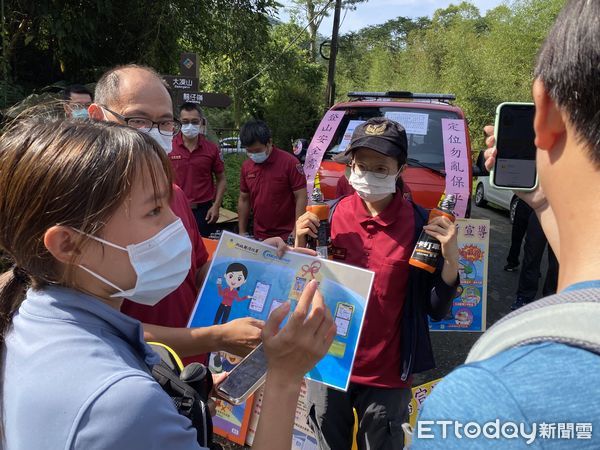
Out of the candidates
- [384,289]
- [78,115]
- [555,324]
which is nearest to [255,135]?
[384,289]

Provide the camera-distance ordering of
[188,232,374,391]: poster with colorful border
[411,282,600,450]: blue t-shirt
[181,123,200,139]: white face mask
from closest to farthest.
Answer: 1. [411,282,600,450]: blue t-shirt
2. [188,232,374,391]: poster with colorful border
3. [181,123,200,139]: white face mask

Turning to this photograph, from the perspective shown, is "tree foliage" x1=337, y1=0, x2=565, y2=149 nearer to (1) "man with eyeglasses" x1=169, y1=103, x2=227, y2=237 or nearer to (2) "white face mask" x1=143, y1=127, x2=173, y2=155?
(1) "man with eyeglasses" x1=169, y1=103, x2=227, y2=237

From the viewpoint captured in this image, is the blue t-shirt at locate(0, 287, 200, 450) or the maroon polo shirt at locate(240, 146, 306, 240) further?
the maroon polo shirt at locate(240, 146, 306, 240)

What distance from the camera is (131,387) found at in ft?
2.42

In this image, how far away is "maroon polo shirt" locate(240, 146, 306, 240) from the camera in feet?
13.3

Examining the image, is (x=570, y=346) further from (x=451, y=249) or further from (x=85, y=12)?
(x=85, y=12)

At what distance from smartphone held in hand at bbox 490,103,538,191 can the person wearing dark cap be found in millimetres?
524

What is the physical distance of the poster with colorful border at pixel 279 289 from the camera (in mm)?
1581

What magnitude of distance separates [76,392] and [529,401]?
2.18 feet

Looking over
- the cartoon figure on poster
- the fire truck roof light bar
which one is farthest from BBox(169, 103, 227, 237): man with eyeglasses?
the cartoon figure on poster

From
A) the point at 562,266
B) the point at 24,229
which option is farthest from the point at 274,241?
the point at 562,266

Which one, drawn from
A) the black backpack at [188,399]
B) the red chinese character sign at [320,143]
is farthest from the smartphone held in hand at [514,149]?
the red chinese character sign at [320,143]

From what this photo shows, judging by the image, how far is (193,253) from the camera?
1.77 m

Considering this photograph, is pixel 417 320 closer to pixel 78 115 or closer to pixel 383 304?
pixel 383 304
